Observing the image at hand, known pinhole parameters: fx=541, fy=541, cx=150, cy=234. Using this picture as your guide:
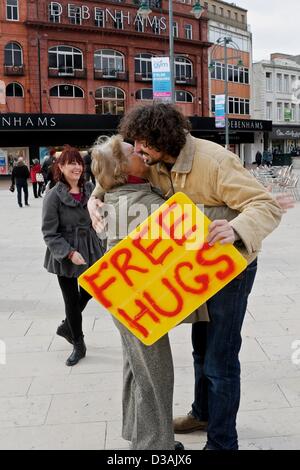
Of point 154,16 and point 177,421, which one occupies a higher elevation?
point 154,16

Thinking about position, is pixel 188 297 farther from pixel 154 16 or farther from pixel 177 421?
pixel 154 16

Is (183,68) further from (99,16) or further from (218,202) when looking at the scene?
(218,202)

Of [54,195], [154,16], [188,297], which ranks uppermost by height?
[154,16]

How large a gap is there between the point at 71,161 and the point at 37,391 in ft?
5.58

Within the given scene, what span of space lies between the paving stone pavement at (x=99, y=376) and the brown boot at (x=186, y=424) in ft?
0.19

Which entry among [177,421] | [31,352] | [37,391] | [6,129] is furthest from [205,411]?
[6,129]

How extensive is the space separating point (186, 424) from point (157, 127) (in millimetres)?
1714

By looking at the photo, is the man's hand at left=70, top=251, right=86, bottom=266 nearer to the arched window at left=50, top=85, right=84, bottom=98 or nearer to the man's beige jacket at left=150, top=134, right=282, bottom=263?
the man's beige jacket at left=150, top=134, right=282, bottom=263

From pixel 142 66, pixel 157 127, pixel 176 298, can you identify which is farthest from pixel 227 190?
pixel 142 66

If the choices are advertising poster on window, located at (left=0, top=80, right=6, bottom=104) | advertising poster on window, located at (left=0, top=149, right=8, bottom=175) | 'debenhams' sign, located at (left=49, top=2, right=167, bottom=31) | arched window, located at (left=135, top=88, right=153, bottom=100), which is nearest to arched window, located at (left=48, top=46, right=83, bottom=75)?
'debenhams' sign, located at (left=49, top=2, right=167, bottom=31)

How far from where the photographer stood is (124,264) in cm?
235

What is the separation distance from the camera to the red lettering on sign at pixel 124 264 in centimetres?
234

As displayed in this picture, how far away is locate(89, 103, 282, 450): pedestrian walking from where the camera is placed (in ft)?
7.57
